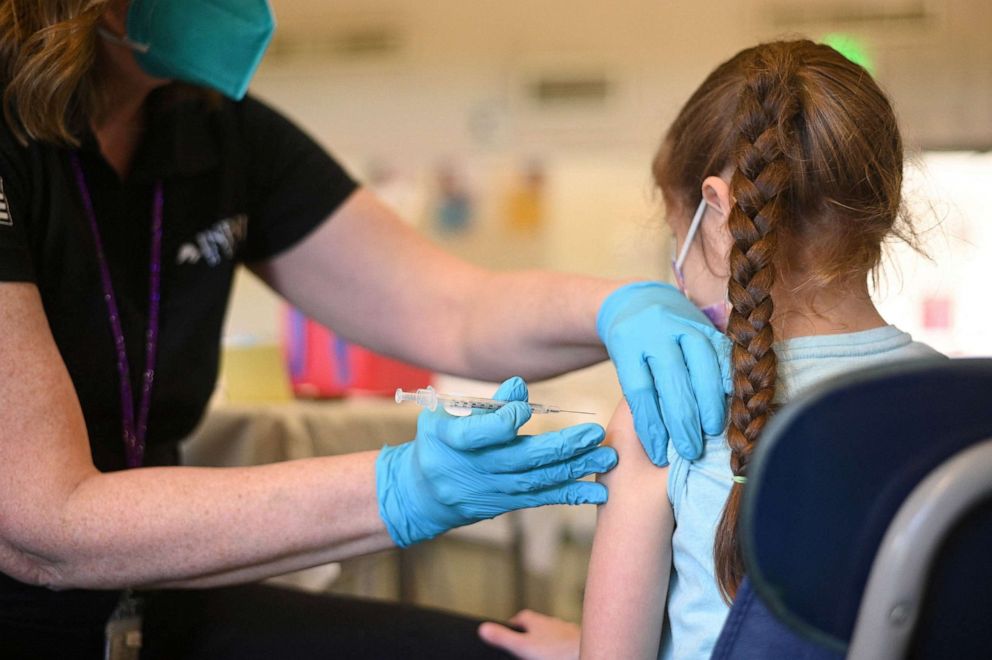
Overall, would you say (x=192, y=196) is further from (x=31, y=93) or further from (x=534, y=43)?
(x=534, y=43)

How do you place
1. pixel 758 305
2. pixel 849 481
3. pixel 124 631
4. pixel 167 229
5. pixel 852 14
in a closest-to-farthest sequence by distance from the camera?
pixel 849 481, pixel 758 305, pixel 124 631, pixel 167 229, pixel 852 14

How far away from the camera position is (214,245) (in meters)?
1.35

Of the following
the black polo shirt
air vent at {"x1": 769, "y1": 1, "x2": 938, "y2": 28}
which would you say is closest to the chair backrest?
the black polo shirt

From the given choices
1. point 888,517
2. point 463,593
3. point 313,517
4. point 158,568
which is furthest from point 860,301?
point 463,593

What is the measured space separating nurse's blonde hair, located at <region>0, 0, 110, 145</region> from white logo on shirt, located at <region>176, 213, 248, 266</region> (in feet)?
0.82

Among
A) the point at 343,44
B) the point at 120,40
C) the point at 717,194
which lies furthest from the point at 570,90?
the point at 717,194

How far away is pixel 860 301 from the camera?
3.08 feet

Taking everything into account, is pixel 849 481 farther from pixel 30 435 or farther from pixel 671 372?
pixel 30 435

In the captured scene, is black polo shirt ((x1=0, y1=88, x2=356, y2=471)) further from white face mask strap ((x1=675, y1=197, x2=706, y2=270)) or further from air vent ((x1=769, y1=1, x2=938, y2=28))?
air vent ((x1=769, y1=1, x2=938, y2=28))

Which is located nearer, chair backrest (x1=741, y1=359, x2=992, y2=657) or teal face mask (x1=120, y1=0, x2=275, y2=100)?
chair backrest (x1=741, y1=359, x2=992, y2=657)

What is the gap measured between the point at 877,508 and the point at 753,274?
27 cm

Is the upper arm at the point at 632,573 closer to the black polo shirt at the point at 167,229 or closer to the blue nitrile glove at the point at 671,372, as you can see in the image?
the blue nitrile glove at the point at 671,372

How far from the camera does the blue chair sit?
61 cm

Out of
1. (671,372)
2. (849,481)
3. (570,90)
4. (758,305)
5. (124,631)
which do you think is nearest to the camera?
(849,481)
